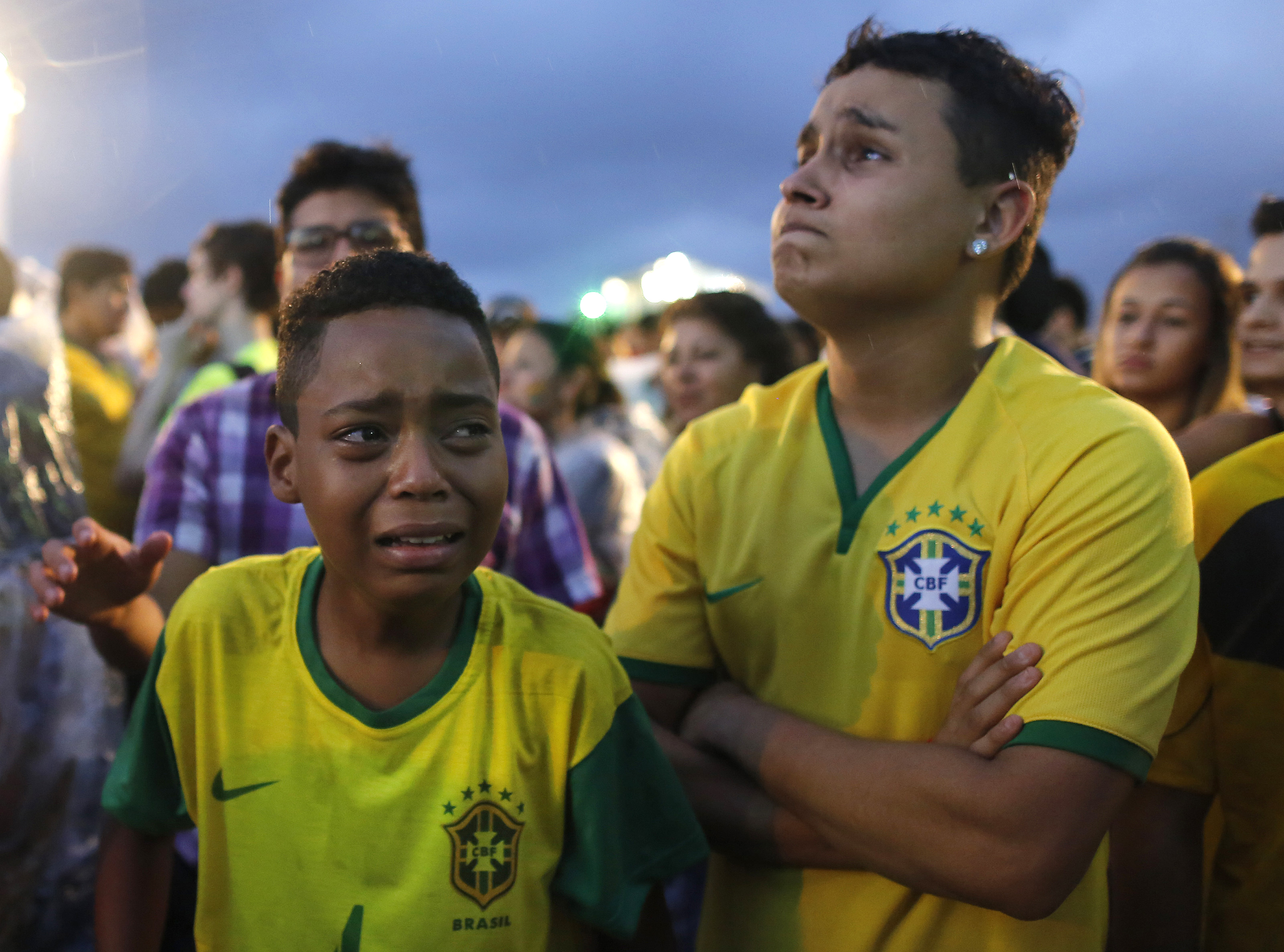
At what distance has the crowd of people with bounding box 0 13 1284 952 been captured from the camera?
5.20 ft

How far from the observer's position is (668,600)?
6.82ft

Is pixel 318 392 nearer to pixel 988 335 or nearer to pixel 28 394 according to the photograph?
pixel 28 394

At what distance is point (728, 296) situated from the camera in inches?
199

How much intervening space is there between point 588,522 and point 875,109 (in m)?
3.34

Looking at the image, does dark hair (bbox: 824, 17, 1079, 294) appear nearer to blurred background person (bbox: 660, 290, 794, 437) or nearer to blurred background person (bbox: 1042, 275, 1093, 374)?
blurred background person (bbox: 660, 290, 794, 437)

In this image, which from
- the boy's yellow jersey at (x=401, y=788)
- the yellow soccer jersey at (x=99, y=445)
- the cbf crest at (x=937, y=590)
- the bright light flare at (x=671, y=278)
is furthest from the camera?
the bright light flare at (x=671, y=278)

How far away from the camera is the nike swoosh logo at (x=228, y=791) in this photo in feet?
5.28

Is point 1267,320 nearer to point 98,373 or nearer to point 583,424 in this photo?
point 583,424

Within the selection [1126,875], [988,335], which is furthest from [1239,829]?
[988,335]

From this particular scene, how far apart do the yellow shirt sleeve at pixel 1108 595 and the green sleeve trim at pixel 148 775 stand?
1460 millimetres

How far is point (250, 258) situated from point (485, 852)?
3979 millimetres

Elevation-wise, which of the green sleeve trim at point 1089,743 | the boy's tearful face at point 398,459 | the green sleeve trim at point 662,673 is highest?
the boy's tearful face at point 398,459

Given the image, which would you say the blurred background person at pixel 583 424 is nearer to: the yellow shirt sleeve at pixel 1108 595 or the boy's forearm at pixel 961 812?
the boy's forearm at pixel 961 812

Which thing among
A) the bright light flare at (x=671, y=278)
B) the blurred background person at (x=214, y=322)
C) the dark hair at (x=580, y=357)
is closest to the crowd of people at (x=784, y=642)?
the blurred background person at (x=214, y=322)
